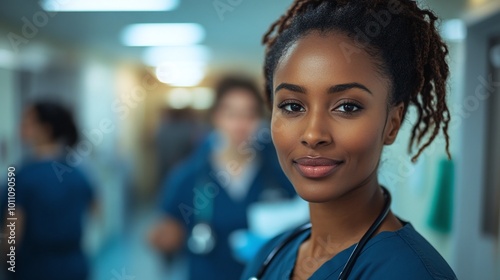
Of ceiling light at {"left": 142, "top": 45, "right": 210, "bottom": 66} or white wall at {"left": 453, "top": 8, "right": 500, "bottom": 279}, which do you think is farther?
ceiling light at {"left": 142, "top": 45, "right": 210, "bottom": 66}

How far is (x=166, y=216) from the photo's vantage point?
185 cm

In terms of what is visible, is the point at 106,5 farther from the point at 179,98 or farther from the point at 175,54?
the point at 179,98

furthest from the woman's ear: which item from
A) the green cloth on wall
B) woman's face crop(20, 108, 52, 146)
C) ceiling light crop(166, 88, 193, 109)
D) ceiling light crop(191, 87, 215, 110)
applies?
ceiling light crop(191, 87, 215, 110)

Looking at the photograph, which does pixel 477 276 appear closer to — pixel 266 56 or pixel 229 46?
pixel 266 56

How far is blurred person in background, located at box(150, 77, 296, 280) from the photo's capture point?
1694 millimetres

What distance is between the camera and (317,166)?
24.4 inches

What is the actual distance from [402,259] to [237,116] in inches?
52.6

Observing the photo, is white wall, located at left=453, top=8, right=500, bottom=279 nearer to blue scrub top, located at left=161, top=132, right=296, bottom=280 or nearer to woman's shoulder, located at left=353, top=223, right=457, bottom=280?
blue scrub top, located at left=161, top=132, right=296, bottom=280

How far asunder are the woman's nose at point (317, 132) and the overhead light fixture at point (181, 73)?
→ 14.9 feet

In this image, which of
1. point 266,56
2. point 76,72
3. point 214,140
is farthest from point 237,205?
point 76,72

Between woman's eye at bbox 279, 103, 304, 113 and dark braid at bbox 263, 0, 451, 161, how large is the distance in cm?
8

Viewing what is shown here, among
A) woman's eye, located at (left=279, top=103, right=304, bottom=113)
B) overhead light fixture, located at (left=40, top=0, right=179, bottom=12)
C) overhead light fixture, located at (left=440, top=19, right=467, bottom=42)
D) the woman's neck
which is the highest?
overhead light fixture, located at (left=40, top=0, right=179, bottom=12)

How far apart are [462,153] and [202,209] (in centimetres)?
93

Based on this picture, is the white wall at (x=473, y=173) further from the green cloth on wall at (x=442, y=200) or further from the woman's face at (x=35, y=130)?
the woman's face at (x=35, y=130)
